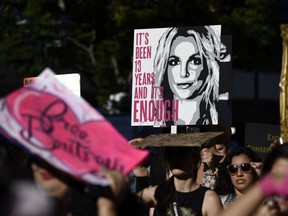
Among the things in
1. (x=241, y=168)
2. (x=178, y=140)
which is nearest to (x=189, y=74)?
(x=241, y=168)

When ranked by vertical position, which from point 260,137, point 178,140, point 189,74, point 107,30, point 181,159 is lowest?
point 260,137

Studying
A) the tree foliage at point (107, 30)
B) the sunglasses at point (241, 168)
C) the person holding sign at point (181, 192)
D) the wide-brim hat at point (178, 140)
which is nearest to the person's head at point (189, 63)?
the sunglasses at point (241, 168)

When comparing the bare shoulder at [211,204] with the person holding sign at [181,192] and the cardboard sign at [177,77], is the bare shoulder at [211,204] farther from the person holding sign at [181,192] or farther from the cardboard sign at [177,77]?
the cardboard sign at [177,77]

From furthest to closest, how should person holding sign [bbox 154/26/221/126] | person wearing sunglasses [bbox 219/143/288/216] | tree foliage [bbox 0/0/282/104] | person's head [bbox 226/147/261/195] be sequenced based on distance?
tree foliage [bbox 0/0/282/104]
person holding sign [bbox 154/26/221/126]
person's head [bbox 226/147/261/195]
person wearing sunglasses [bbox 219/143/288/216]

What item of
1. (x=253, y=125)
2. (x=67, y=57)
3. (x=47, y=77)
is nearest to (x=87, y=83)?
(x=67, y=57)

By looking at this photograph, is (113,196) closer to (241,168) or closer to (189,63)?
(241,168)

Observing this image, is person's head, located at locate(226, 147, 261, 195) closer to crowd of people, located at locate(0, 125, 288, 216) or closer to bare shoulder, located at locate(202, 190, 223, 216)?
bare shoulder, located at locate(202, 190, 223, 216)

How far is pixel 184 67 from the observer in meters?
7.50

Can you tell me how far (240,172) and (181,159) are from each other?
85 cm

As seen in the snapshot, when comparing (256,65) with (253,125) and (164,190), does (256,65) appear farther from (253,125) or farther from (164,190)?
(164,190)

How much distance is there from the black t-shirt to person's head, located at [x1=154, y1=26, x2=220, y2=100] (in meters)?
1.65

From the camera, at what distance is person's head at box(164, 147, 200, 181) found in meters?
5.61

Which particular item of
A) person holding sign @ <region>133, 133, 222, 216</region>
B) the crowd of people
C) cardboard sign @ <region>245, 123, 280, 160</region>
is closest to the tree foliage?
cardboard sign @ <region>245, 123, 280, 160</region>

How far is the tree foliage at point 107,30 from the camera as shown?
21031 mm
